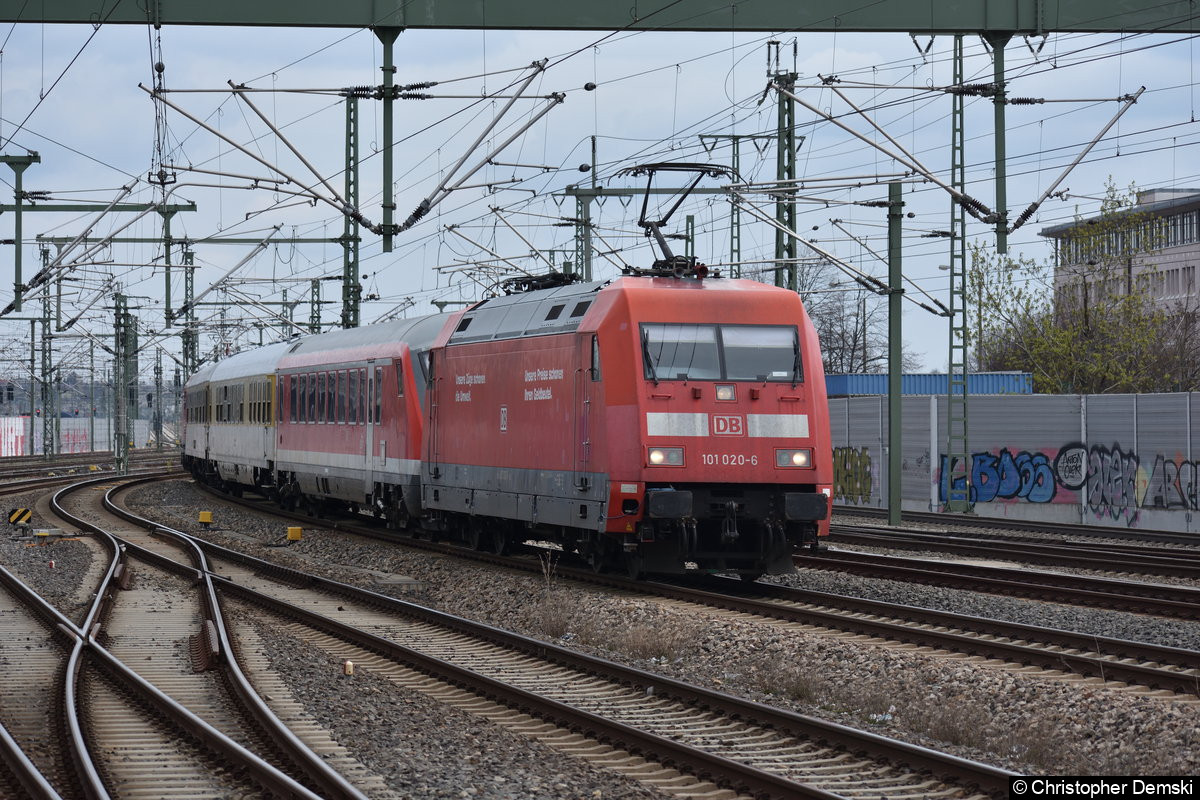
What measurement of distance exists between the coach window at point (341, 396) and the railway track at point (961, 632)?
10017 millimetres

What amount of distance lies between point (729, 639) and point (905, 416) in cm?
2451

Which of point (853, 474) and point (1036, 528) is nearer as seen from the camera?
point (1036, 528)

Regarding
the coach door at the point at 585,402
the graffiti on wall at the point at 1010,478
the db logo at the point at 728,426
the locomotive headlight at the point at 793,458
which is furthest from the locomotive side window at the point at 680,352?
the graffiti on wall at the point at 1010,478

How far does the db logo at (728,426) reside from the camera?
53.9 feet

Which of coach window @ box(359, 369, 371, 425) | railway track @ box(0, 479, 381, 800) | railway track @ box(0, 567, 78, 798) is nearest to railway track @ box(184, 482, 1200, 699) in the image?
railway track @ box(0, 479, 381, 800)

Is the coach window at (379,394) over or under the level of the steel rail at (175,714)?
over

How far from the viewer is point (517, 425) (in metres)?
19.4

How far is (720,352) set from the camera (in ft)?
54.9

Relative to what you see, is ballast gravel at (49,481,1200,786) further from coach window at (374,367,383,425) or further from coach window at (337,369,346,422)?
coach window at (337,369,346,422)

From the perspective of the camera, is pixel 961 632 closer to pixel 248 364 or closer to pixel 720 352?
pixel 720 352

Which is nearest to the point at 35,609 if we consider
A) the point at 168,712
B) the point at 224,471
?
the point at 168,712

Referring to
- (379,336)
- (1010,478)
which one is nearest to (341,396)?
(379,336)

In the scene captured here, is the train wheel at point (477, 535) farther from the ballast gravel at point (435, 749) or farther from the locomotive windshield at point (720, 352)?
the ballast gravel at point (435, 749)

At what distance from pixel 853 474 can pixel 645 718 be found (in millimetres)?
29106
